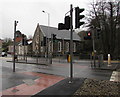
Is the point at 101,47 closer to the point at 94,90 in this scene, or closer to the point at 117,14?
the point at 117,14

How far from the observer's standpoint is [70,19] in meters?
6.89

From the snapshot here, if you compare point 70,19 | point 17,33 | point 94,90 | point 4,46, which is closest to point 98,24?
point 17,33

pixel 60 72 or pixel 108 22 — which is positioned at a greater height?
pixel 108 22

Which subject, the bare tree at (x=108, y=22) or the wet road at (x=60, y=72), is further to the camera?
the bare tree at (x=108, y=22)

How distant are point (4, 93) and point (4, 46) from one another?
8145 cm

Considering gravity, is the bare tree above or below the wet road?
above

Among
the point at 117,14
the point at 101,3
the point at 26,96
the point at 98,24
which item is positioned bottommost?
the point at 26,96

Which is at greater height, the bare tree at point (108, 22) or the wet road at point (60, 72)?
the bare tree at point (108, 22)

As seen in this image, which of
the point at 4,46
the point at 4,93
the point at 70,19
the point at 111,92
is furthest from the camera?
the point at 4,46

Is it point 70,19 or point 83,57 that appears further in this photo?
point 83,57

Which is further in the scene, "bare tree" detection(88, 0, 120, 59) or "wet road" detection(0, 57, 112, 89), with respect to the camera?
"bare tree" detection(88, 0, 120, 59)

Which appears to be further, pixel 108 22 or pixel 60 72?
pixel 108 22

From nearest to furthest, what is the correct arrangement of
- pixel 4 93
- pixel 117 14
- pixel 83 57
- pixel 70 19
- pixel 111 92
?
pixel 111 92 → pixel 4 93 → pixel 70 19 → pixel 117 14 → pixel 83 57

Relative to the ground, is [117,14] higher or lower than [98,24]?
higher
